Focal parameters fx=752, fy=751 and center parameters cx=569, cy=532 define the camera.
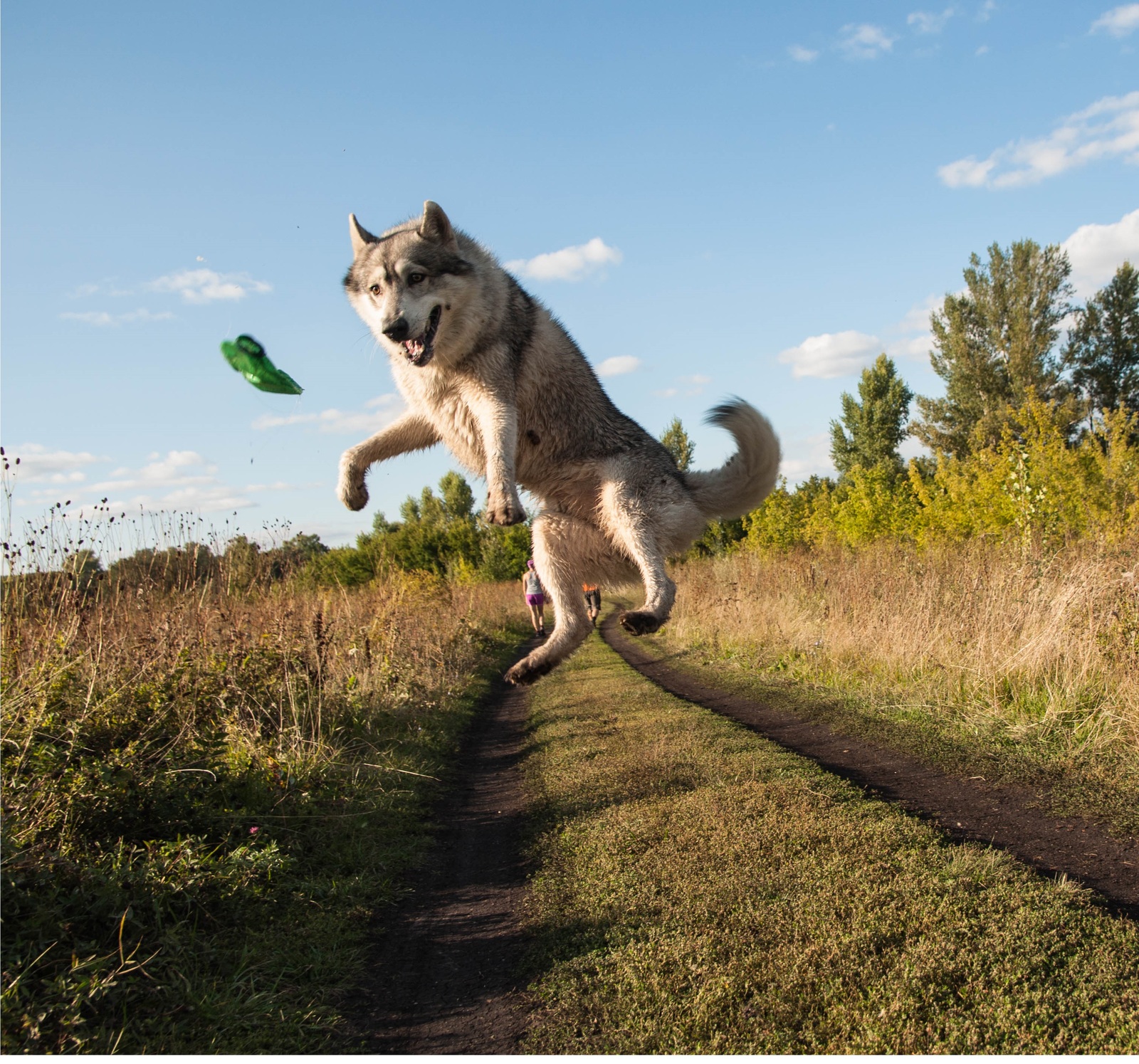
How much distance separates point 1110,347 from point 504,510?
47.2 m

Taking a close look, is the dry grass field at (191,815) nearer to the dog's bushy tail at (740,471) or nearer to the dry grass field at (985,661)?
the dog's bushy tail at (740,471)

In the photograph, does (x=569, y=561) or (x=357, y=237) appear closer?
(x=357, y=237)

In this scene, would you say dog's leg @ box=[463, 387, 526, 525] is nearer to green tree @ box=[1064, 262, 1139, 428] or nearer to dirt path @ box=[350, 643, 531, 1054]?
dirt path @ box=[350, 643, 531, 1054]

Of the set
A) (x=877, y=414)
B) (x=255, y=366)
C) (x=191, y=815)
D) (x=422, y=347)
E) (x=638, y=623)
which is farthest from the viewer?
(x=877, y=414)

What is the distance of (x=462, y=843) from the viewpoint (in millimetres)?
6098

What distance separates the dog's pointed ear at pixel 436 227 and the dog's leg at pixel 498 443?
74 cm

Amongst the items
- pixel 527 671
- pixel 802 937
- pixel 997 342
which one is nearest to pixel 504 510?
pixel 527 671

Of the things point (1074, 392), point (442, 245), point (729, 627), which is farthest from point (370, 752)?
point (1074, 392)

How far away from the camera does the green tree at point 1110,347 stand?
38688 mm

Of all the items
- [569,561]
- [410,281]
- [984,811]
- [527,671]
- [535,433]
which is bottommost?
[984,811]

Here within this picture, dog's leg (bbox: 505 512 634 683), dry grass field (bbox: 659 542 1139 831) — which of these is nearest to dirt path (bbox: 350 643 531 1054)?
dog's leg (bbox: 505 512 634 683)

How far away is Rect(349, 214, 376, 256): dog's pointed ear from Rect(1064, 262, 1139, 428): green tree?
44.4 m

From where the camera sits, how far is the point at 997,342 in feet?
134

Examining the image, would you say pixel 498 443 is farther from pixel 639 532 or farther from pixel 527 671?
pixel 527 671
